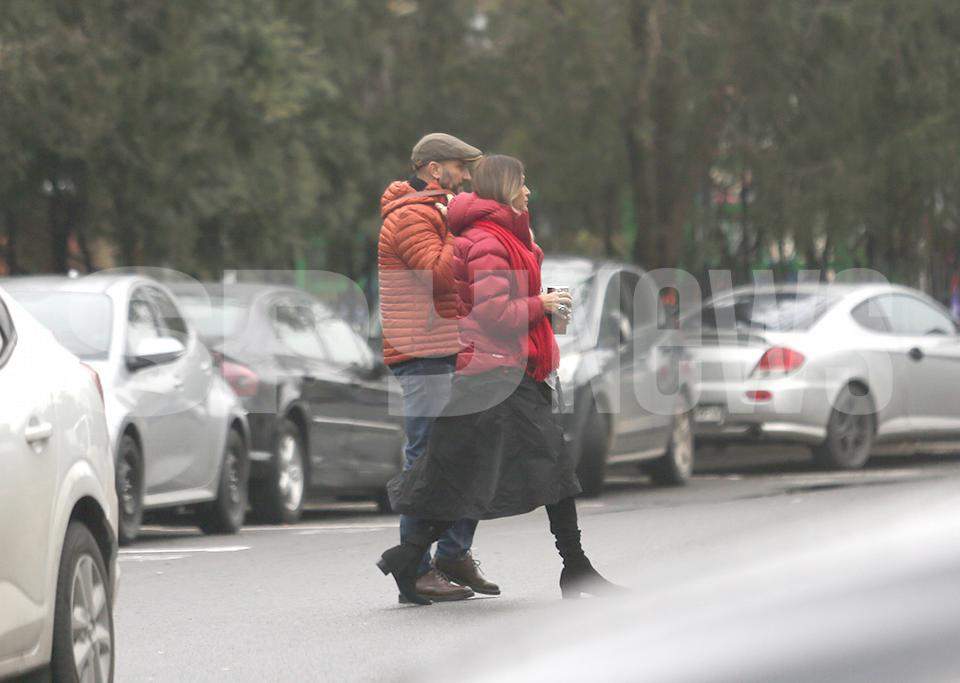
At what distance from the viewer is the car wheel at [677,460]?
16438 mm

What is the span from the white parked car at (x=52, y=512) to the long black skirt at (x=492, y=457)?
7.19 ft

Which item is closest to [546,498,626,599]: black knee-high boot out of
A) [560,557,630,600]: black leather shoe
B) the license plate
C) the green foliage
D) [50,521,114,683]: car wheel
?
[560,557,630,600]: black leather shoe

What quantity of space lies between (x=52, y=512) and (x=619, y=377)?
9726 mm

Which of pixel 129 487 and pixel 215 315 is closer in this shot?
pixel 129 487

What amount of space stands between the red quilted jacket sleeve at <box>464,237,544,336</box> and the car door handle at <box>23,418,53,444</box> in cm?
282

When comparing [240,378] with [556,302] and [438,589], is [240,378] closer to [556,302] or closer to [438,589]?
[438,589]

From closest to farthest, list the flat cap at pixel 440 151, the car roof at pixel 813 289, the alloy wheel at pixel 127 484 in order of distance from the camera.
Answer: the flat cap at pixel 440 151, the alloy wheel at pixel 127 484, the car roof at pixel 813 289

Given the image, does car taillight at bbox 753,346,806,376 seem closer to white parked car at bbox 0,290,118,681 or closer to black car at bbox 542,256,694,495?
black car at bbox 542,256,694,495

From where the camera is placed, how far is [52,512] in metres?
5.70

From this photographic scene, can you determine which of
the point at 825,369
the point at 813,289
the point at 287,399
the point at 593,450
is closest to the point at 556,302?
the point at 287,399

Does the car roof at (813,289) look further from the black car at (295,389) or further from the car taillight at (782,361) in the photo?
the black car at (295,389)

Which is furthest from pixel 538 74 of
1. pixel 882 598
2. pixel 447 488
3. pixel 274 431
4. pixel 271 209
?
pixel 882 598

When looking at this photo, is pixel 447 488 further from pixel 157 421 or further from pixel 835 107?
pixel 835 107

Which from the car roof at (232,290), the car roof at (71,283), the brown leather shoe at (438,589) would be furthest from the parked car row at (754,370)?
the brown leather shoe at (438,589)
